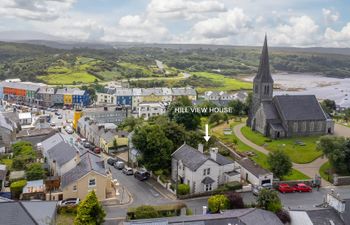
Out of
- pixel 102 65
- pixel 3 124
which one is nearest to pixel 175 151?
pixel 3 124

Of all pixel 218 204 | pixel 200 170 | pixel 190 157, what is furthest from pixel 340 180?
pixel 218 204

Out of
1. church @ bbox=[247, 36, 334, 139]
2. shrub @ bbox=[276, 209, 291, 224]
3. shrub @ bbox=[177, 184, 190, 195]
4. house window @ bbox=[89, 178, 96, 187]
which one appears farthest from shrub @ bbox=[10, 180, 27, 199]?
church @ bbox=[247, 36, 334, 139]

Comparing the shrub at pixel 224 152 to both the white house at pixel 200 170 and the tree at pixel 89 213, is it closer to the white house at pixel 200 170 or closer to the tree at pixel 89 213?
the white house at pixel 200 170

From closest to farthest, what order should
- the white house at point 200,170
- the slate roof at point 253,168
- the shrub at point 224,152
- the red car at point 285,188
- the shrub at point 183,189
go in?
the shrub at point 183,189 → the white house at point 200,170 → the red car at point 285,188 → the slate roof at point 253,168 → the shrub at point 224,152

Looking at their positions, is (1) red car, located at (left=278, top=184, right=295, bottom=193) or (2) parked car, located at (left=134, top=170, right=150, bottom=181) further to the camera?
(2) parked car, located at (left=134, top=170, right=150, bottom=181)

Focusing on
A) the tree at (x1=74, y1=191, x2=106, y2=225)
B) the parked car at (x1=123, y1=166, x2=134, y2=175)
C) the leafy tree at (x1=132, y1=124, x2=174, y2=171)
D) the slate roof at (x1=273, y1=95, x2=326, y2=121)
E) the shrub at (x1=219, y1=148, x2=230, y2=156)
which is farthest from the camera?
the slate roof at (x1=273, y1=95, x2=326, y2=121)

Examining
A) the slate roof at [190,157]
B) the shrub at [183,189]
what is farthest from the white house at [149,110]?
the shrub at [183,189]

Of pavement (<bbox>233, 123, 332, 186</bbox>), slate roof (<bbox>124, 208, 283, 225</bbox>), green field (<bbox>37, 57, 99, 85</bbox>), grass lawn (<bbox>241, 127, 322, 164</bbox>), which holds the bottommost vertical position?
pavement (<bbox>233, 123, 332, 186</bbox>)

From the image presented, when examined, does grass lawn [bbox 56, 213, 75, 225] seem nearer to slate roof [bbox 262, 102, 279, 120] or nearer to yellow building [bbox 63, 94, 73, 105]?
slate roof [bbox 262, 102, 279, 120]
